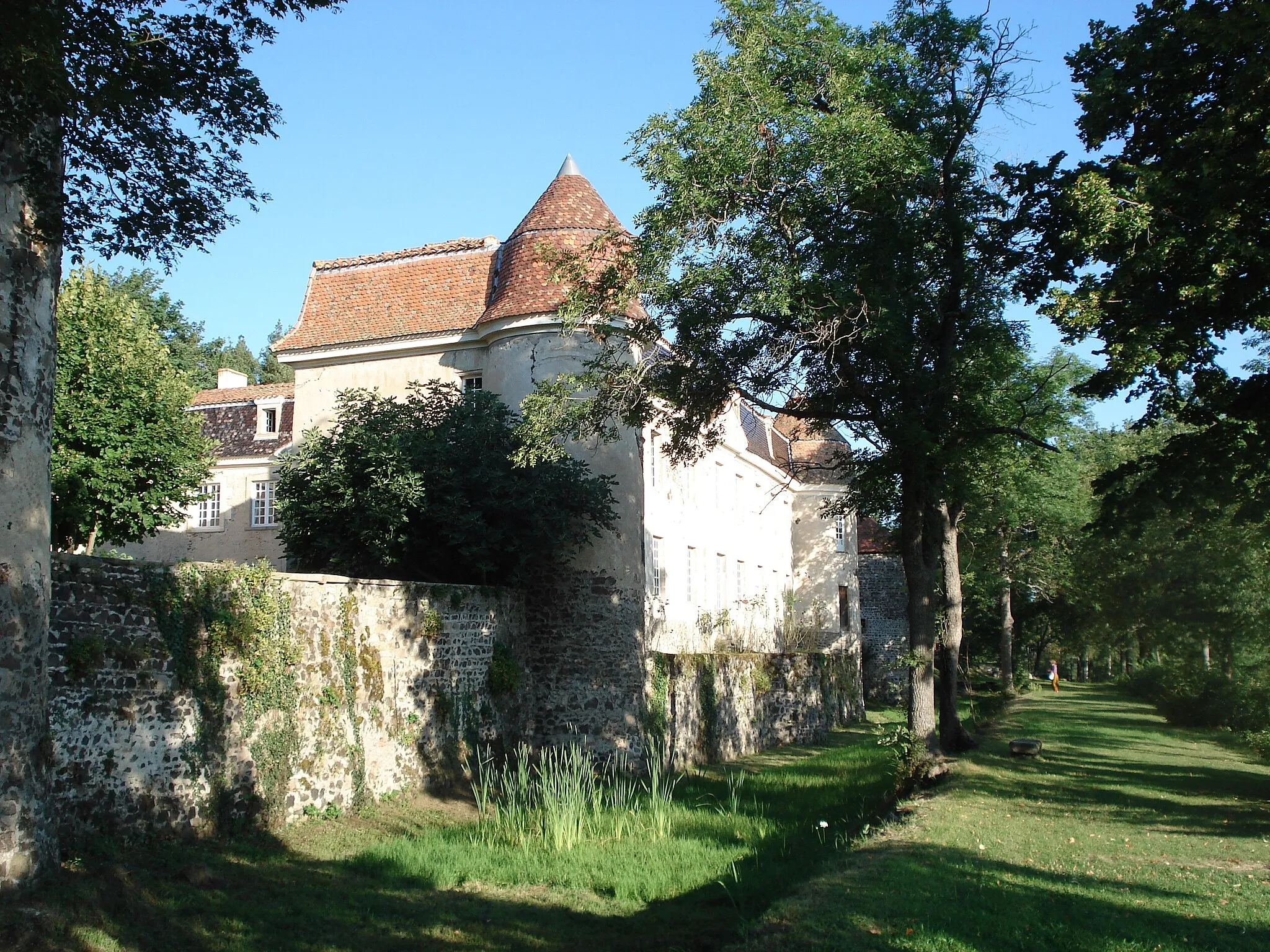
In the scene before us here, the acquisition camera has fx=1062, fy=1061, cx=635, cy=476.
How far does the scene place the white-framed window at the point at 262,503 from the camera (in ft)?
101

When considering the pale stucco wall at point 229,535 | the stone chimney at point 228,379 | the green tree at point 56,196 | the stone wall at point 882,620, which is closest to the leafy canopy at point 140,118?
the green tree at point 56,196

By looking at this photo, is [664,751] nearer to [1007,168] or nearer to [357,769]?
[357,769]

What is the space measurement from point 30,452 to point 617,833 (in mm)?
7757

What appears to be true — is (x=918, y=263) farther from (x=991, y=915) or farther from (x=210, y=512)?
(x=210, y=512)

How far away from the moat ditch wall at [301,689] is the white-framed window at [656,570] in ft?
6.80

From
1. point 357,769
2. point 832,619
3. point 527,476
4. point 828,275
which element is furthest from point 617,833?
point 832,619

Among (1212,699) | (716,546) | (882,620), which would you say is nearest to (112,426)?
(716,546)

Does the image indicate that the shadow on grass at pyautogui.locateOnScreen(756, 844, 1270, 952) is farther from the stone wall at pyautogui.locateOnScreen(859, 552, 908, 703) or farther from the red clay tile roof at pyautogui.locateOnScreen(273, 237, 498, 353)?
the stone wall at pyautogui.locateOnScreen(859, 552, 908, 703)

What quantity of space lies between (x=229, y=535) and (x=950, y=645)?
69.0ft

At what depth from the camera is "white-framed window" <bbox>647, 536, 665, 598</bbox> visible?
23.4 meters

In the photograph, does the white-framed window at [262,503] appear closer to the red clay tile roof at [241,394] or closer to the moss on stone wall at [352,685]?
the red clay tile roof at [241,394]

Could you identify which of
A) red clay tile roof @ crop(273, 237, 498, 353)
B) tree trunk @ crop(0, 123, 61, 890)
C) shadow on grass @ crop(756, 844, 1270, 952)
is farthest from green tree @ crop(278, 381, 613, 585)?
Answer: shadow on grass @ crop(756, 844, 1270, 952)

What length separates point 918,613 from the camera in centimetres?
1633

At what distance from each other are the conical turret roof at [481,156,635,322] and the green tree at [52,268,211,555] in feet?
22.2
